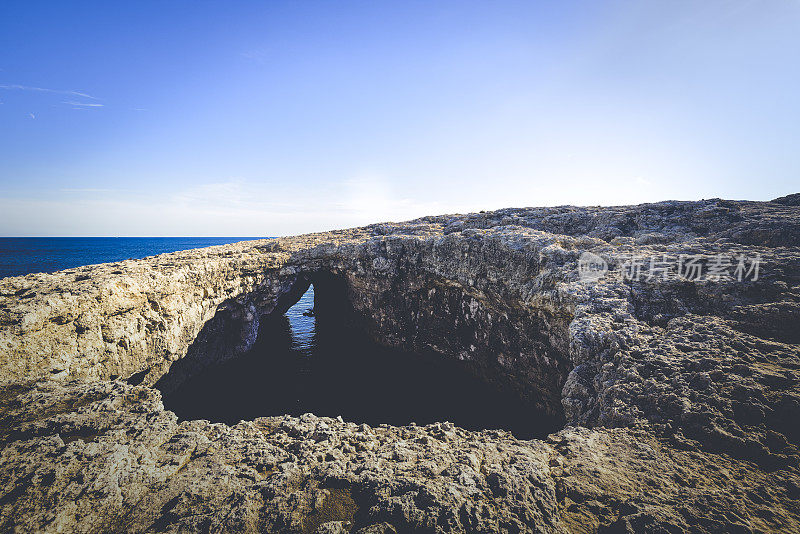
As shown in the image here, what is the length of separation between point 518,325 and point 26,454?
16774mm

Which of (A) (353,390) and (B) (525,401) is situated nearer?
(B) (525,401)

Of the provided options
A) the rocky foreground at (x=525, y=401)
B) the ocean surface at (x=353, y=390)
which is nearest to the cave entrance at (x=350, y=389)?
the ocean surface at (x=353, y=390)

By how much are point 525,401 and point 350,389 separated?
35.8 feet

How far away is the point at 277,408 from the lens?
17.6m

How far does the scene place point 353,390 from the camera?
64.6 ft

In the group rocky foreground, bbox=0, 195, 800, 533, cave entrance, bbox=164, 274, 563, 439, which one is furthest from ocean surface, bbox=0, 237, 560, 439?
rocky foreground, bbox=0, 195, 800, 533

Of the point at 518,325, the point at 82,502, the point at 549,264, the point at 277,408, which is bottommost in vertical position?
the point at 277,408

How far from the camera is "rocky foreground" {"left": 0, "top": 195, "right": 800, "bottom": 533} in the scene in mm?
4586

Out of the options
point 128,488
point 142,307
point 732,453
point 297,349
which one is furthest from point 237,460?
point 297,349

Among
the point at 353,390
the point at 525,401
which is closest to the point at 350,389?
the point at 353,390

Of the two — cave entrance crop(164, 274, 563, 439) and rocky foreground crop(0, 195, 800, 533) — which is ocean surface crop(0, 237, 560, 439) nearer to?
cave entrance crop(164, 274, 563, 439)

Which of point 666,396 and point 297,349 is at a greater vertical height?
point 666,396

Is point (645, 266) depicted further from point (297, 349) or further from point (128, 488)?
point (297, 349)

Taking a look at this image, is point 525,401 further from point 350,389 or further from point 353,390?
point 350,389
